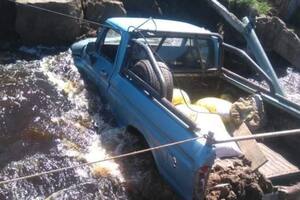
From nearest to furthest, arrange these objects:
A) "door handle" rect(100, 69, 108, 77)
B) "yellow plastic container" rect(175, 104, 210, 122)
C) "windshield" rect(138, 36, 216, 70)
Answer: "yellow plastic container" rect(175, 104, 210, 122)
"door handle" rect(100, 69, 108, 77)
"windshield" rect(138, 36, 216, 70)

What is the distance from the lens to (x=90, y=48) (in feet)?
24.6

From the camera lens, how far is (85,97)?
730 cm

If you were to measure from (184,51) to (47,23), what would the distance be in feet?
14.9

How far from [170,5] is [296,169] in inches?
303

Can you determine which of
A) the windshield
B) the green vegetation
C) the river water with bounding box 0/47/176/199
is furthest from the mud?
the green vegetation

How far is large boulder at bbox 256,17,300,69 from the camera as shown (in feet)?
39.1

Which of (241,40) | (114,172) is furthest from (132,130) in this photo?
(241,40)

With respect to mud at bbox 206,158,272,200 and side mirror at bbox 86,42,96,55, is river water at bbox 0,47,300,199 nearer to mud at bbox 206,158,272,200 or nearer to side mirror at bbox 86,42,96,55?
side mirror at bbox 86,42,96,55

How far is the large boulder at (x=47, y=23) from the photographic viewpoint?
10.1 metres

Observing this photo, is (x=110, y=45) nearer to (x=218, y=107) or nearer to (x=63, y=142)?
(x=63, y=142)

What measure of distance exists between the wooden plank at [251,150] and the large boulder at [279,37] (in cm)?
671

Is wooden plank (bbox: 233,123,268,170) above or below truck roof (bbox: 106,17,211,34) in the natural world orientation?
below

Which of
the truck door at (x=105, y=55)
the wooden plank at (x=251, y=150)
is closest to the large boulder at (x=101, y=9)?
the truck door at (x=105, y=55)

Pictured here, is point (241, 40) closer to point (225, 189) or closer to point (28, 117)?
point (28, 117)
